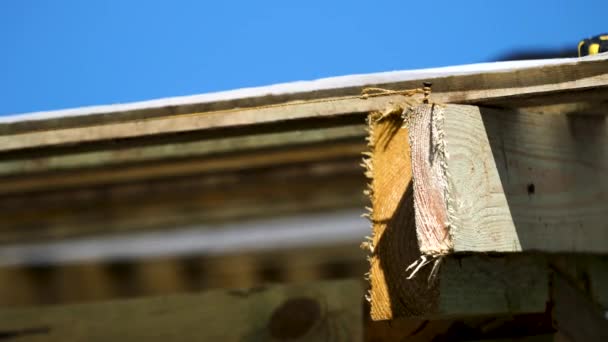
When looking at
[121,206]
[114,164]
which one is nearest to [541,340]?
[114,164]

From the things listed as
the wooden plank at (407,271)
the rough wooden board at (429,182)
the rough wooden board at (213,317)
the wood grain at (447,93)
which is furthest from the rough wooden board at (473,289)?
the rough wooden board at (213,317)

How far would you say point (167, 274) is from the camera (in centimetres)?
504

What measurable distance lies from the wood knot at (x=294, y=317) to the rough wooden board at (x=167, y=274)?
5.65 ft

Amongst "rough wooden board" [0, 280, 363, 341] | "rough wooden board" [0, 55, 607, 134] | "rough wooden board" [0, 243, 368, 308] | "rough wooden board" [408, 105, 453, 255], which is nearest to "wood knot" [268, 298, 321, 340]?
"rough wooden board" [0, 280, 363, 341]

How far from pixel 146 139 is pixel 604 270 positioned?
1259mm

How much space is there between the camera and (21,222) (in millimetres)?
4117

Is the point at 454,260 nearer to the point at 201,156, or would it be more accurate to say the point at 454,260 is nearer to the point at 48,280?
the point at 201,156

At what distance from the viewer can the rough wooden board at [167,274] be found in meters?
4.85

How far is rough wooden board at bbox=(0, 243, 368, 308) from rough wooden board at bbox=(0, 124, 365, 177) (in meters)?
1.92

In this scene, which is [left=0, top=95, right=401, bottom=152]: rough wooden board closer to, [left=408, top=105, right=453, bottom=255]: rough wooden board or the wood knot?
[left=408, top=105, right=453, bottom=255]: rough wooden board

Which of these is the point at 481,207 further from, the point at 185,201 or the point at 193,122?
the point at 185,201

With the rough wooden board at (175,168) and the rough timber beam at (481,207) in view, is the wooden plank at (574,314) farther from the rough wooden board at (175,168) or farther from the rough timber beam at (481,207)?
the rough wooden board at (175,168)

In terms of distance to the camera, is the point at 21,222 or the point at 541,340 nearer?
the point at 541,340

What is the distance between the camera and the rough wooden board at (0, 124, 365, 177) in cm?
271
